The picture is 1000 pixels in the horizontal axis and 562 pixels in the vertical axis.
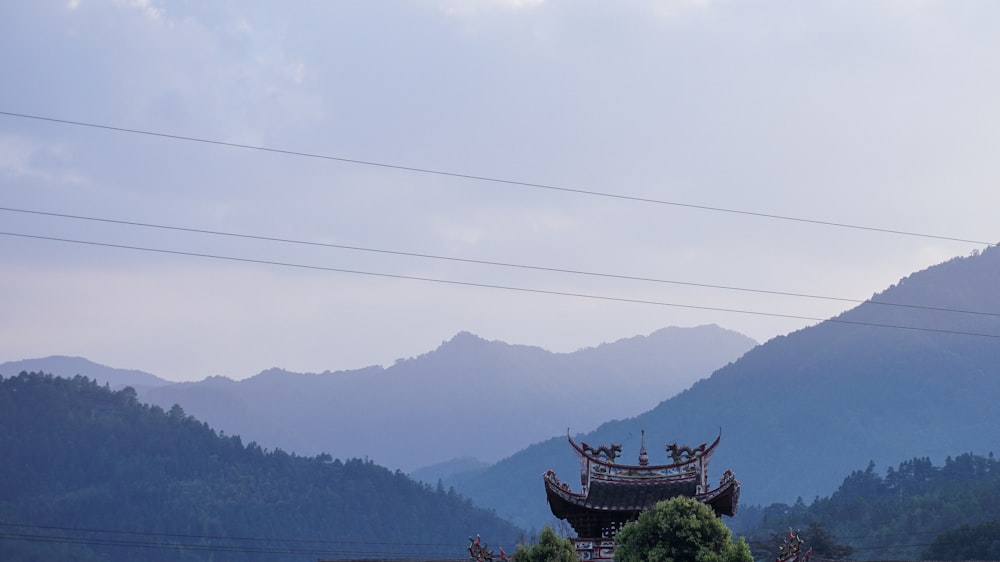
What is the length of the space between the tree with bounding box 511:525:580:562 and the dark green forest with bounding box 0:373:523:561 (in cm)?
14342

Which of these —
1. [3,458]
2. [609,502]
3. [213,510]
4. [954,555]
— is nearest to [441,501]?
[213,510]

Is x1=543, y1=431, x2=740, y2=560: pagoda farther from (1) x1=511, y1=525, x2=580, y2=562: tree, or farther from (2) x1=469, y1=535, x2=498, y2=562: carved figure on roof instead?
(1) x1=511, y1=525, x2=580, y2=562: tree

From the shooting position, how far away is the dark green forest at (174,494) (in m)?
170

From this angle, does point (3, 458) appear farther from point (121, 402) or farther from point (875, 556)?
point (875, 556)

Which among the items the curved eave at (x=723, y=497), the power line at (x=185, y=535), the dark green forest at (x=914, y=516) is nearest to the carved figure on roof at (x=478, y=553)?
the curved eave at (x=723, y=497)

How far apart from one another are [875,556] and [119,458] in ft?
364

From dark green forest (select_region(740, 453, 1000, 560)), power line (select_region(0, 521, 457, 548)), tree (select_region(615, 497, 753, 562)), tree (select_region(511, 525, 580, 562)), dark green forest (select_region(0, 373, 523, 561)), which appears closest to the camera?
tree (select_region(615, 497, 753, 562))

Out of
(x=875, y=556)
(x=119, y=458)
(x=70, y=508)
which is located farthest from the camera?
(x=119, y=458)

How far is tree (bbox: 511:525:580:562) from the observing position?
2794 centimetres

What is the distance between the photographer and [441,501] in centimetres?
19900

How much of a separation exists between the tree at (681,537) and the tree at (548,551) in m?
1.27

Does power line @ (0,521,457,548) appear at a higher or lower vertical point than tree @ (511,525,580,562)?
lower

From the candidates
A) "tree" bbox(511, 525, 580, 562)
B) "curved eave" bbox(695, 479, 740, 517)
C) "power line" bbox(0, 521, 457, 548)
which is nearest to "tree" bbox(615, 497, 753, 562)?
"tree" bbox(511, 525, 580, 562)

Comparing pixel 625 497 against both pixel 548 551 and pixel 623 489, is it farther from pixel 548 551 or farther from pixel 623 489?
pixel 548 551
